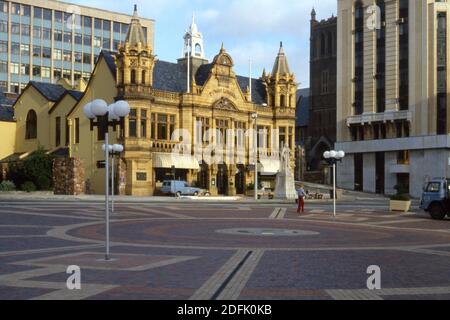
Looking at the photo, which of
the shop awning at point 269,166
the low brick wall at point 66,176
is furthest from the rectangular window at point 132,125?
the shop awning at point 269,166

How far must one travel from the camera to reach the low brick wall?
62812 mm

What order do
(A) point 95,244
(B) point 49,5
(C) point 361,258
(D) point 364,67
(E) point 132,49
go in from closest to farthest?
(C) point 361,258 → (A) point 95,244 → (E) point 132,49 → (D) point 364,67 → (B) point 49,5

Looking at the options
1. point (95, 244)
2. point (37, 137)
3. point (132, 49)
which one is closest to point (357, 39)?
point (132, 49)

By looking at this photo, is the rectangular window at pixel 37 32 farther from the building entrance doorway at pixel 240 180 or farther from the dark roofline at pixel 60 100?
the building entrance doorway at pixel 240 180

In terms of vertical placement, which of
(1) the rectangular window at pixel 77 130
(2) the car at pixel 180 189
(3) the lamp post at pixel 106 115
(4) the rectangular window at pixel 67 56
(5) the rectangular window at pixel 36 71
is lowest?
(2) the car at pixel 180 189

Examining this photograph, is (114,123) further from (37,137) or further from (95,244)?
(37,137)

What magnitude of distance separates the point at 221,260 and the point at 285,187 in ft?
145

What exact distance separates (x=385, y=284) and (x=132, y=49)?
54.8 meters

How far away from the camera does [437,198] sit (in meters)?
34.9

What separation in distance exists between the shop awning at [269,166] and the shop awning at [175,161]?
9.81 metres

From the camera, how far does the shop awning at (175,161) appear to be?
64.8 m

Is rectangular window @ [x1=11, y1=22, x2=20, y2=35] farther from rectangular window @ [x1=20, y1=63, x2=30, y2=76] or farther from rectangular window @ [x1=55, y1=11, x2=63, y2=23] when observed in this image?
rectangular window @ [x1=55, y1=11, x2=63, y2=23]

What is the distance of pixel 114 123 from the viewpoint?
1673 cm

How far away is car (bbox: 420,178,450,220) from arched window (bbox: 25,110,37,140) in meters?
53.2
